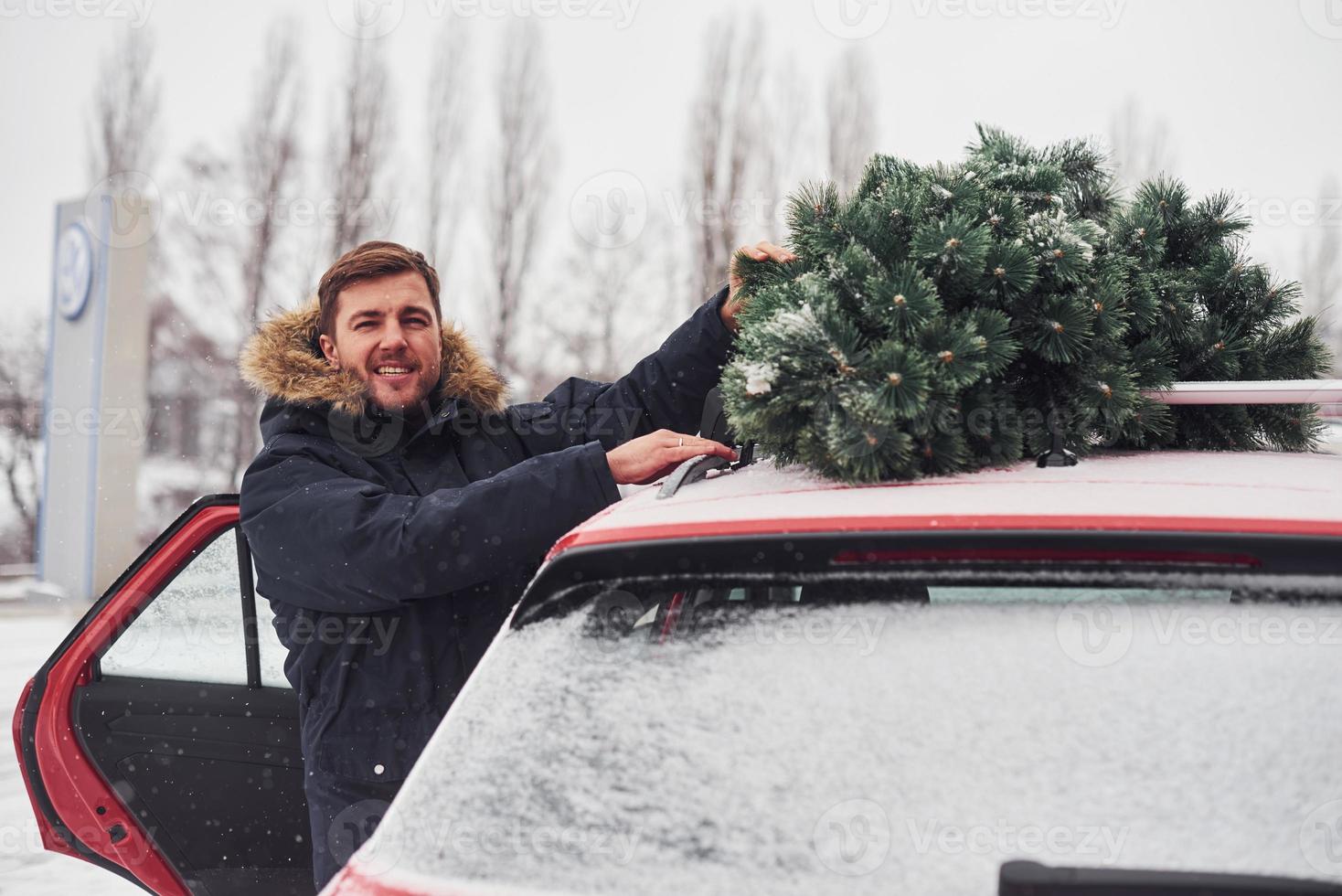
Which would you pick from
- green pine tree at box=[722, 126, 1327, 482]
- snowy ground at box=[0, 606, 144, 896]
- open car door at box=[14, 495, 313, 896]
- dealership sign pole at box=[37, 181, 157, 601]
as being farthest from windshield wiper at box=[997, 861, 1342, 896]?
dealership sign pole at box=[37, 181, 157, 601]

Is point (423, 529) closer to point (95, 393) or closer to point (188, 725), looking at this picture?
point (188, 725)

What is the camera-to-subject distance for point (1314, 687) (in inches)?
41.6

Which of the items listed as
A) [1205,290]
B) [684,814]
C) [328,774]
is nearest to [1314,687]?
[684,814]

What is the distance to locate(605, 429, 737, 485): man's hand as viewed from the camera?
1.95 metres

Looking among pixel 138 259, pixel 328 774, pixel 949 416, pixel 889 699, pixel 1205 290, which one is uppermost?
pixel 138 259

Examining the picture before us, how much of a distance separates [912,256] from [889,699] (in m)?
0.75

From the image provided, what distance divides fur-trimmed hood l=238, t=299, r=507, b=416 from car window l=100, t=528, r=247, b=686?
77cm

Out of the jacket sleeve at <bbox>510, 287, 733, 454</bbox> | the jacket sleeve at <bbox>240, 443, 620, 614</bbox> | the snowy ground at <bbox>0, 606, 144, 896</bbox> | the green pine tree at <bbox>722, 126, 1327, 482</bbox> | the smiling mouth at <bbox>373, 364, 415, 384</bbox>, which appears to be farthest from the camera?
the snowy ground at <bbox>0, 606, 144, 896</bbox>

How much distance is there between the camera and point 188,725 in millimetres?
2973

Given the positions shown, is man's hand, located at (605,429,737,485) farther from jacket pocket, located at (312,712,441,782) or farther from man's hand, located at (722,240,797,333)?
jacket pocket, located at (312,712,441,782)

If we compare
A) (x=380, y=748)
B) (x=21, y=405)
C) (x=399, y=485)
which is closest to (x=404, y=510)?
(x=399, y=485)

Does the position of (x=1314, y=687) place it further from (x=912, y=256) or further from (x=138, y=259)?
(x=138, y=259)

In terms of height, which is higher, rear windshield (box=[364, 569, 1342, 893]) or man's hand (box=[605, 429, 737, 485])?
man's hand (box=[605, 429, 737, 485])

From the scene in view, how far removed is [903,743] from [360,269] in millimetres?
1861
